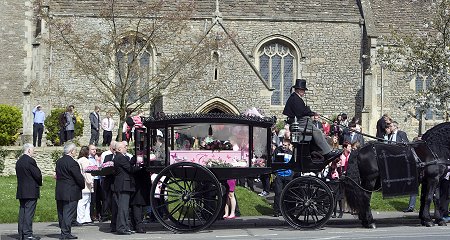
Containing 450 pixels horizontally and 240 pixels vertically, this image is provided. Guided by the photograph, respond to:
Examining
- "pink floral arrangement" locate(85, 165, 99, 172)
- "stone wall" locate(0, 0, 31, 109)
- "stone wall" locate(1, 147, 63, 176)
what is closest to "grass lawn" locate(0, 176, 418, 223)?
"pink floral arrangement" locate(85, 165, 99, 172)

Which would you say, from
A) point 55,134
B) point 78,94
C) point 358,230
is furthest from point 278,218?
point 78,94

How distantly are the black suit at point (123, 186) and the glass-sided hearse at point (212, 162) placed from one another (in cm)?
40

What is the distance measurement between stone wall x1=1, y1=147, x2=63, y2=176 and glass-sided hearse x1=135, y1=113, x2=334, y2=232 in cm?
961

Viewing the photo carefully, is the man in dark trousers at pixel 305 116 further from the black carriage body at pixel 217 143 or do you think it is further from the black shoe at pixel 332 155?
the black carriage body at pixel 217 143

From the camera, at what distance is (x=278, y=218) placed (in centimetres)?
1977

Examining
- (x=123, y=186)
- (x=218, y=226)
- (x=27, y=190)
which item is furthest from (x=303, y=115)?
(x=27, y=190)

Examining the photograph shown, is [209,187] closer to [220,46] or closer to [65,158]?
[65,158]

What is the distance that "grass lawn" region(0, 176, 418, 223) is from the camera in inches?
776

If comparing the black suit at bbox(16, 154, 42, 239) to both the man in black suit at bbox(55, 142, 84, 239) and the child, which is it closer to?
the man in black suit at bbox(55, 142, 84, 239)

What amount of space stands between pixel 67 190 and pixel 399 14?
2623 cm

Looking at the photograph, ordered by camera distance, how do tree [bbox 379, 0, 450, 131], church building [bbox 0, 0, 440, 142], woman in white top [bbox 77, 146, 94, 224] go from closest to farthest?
1. woman in white top [bbox 77, 146, 94, 224]
2. tree [bbox 379, 0, 450, 131]
3. church building [bbox 0, 0, 440, 142]

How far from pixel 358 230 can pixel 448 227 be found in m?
1.95

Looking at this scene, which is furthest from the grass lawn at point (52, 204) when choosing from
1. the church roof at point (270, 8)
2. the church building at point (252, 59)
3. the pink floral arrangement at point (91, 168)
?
the church roof at point (270, 8)

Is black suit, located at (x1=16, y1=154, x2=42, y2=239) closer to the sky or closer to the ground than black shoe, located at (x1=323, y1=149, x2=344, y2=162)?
closer to the ground
